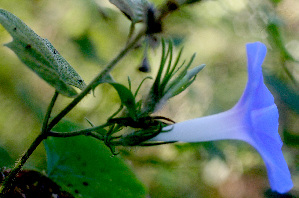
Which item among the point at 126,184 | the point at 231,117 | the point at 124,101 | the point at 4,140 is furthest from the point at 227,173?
the point at 124,101

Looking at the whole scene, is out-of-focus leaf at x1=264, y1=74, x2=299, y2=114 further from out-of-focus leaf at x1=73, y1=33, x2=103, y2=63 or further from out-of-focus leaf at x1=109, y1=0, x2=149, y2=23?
out-of-focus leaf at x1=109, y1=0, x2=149, y2=23

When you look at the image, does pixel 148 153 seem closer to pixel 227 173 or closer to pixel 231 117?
pixel 227 173

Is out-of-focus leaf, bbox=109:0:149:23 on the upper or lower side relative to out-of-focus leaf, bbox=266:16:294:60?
upper

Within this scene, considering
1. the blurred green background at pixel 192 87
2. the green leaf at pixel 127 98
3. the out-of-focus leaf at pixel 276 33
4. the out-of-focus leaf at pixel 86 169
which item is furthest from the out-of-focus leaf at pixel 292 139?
the green leaf at pixel 127 98

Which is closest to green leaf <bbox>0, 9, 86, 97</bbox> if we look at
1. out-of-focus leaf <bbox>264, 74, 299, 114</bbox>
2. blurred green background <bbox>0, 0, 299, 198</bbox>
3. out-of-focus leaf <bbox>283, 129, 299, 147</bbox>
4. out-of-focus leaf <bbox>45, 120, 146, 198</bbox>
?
out-of-focus leaf <bbox>45, 120, 146, 198</bbox>

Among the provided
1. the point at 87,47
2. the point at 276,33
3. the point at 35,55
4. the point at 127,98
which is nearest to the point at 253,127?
the point at 127,98

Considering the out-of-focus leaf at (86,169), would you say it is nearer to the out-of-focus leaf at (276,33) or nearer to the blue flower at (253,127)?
the blue flower at (253,127)
